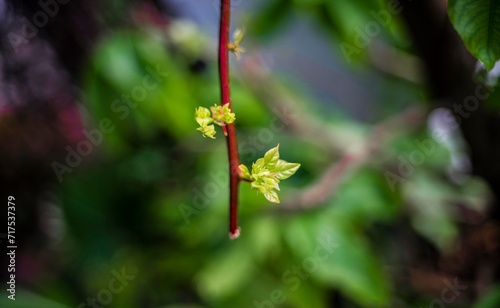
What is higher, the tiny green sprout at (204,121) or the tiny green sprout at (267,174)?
the tiny green sprout at (204,121)

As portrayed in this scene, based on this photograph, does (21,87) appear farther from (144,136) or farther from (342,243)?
(342,243)

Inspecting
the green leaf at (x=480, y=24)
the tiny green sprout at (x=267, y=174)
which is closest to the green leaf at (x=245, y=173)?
the tiny green sprout at (x=267, y=174)

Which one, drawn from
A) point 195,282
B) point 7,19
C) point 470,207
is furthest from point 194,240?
point 470,207

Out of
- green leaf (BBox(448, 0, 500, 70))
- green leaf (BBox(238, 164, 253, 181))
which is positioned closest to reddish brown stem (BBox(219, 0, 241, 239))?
green leaf (BBox(238, 164, 253, 181))

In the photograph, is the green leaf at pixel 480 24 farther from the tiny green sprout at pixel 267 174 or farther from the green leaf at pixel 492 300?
the green leaf at pixel 492 300

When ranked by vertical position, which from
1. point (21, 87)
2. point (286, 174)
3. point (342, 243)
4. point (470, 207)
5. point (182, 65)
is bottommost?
point (470, 207)

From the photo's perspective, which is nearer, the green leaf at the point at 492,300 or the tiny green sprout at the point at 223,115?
the tiny green sprout at the point at 223,115

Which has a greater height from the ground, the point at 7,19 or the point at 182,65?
the point at 7,19
